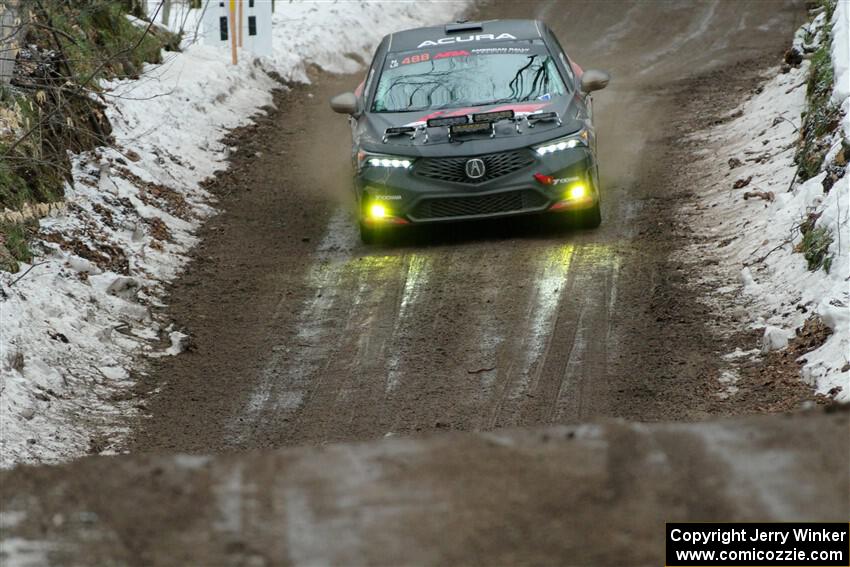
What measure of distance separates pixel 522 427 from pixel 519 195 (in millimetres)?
3801

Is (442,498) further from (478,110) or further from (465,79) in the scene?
(465,79)

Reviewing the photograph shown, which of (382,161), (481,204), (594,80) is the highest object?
(594,80)

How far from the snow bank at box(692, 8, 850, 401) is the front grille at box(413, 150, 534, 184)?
5.71 ft

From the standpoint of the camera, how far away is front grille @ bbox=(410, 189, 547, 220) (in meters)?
11.3

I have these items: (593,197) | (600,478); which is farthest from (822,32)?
(600,478)

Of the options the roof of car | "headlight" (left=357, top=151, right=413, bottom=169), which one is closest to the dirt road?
"headlight" (left=357, top=151, right=413, bottom=169)

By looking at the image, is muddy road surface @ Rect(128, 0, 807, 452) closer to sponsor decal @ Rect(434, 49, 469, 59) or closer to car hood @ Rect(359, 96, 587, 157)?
car hood @ Rect(359, 96, 587, 157)

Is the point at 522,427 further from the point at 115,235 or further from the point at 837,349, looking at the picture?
the point at 115,235

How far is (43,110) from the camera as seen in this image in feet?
40.6

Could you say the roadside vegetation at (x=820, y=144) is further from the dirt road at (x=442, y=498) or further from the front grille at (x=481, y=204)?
the dirt road at (x=442, y=498)

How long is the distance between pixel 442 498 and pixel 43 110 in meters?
8.99

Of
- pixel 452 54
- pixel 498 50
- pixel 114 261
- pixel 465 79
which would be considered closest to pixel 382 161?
pixel 465 79

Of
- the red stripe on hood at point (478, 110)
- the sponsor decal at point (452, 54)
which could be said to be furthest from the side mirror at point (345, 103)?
the sponsor decal at point (452, 54)

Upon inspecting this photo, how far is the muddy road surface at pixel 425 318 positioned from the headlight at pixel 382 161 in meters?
0.85
